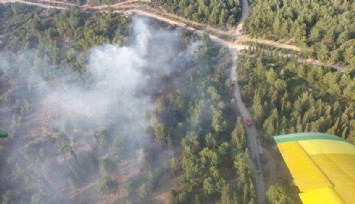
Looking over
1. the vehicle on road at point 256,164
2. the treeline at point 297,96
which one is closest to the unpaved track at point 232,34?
the vehicle on road at point 256,164

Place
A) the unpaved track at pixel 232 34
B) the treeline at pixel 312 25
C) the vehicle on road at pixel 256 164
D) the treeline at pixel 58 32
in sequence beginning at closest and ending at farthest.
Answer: the vehicle on road at pixel 256 164
the unpaved track at pixel 232 34
the treeline at pixel 312 25
the treeline at pixel 58 32

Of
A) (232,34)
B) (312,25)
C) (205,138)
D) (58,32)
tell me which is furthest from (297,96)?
(58,32)

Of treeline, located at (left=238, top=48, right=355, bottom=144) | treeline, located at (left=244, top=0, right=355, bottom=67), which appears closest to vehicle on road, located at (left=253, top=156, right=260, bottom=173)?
treeline, located at (left=238, top=48, right=355, bottom=144)

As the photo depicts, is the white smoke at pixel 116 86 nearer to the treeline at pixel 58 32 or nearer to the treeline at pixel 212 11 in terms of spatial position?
the treeline at pixel 58 32

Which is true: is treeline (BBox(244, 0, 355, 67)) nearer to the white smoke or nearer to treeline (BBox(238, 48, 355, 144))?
treeline (BBox(238, 48, 355, 144))

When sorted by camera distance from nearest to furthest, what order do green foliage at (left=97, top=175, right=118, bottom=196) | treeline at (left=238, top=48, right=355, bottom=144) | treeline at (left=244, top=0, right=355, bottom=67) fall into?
1. green foliage at (left=97, top=175, right=118, bottom=196)
2. treeline at (left=238, top=48, right=355, bottom=144)
3. treeline at (left=244, top=0, right=355, bottom=67)
